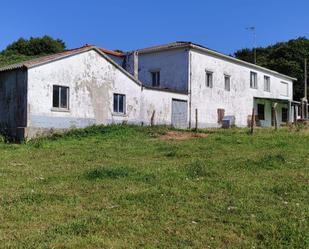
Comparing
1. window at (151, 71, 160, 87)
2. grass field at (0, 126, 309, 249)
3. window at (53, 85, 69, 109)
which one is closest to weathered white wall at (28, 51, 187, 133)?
window at (53, 85, 69, 109)


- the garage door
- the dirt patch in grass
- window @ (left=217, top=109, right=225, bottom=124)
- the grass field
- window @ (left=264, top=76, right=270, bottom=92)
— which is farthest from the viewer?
window @ (left=264, top=76, right=270, bottom=92)

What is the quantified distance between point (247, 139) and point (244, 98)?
1971 centimetres

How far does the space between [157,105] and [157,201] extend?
21.0 m

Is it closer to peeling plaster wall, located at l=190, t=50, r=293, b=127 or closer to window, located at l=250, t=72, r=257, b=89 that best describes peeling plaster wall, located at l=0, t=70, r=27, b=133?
peeling plaster wall, located at l=190, t=50, r=293, b=127

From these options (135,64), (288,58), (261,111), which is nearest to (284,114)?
(261,111)

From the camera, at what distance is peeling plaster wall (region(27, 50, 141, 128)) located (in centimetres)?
2245

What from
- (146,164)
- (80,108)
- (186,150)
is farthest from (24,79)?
(146,164)

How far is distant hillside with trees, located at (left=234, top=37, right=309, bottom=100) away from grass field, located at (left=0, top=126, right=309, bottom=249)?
4478 centimetres

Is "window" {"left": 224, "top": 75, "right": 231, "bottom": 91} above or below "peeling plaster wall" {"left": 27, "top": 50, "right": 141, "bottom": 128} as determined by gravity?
above

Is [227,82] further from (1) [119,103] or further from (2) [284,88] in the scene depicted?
(1) [119,103]

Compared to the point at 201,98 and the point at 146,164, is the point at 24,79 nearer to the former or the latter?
the point at 146,164

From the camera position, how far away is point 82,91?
963 inches

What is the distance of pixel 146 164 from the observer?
41.0 ft

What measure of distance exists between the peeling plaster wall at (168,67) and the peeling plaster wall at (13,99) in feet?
38.7
